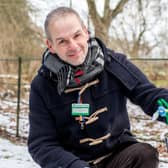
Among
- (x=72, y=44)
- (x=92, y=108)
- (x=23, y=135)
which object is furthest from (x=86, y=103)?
(x=23, y=135)

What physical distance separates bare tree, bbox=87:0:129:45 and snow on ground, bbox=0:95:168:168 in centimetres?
188

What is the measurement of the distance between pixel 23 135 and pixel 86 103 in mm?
4268

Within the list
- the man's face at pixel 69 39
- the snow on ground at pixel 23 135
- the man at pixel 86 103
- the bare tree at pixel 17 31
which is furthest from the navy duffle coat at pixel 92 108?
the bare tree at pixel 17 31

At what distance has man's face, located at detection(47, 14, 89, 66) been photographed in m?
1.67

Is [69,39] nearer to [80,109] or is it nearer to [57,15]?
[57,15]

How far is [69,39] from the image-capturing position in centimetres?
168

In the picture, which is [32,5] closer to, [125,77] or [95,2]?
[95,2]

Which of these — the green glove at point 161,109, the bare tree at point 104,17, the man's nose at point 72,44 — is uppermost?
the bare tree at point 104,17

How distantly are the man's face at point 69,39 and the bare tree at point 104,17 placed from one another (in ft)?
21.9

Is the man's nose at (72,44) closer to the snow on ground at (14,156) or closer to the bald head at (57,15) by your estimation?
the bald head at (57,15)

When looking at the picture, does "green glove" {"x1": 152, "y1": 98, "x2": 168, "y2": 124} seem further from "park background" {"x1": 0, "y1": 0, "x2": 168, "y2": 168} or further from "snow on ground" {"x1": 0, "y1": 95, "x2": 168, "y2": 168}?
"park background" {"x1": 0, "y1": 0, "x2": 168, "y2": 168}

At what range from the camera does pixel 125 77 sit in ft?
6.16

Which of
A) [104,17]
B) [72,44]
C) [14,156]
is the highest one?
[104,17]

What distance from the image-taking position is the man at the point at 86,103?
5.72ft
